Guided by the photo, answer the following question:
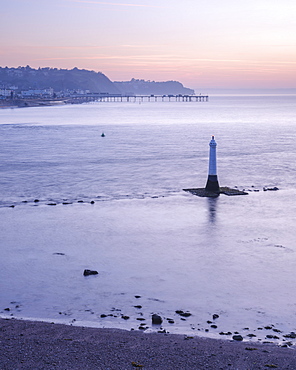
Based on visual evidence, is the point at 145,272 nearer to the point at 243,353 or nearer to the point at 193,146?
the point at 243,353

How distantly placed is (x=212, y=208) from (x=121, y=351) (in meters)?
10.2

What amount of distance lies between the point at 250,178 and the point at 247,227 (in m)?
11.1

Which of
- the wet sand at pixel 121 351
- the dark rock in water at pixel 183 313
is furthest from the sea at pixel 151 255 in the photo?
the wet sand at pixel 121 351

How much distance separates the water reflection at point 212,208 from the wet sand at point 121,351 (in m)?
7.75

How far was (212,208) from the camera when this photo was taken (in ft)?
53.5

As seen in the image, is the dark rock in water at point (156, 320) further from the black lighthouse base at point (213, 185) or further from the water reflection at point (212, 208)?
the black lighthouse base at point (213, 185)

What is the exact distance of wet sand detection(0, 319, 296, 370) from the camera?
6.07 metres

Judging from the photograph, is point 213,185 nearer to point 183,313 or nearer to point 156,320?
point 183,313

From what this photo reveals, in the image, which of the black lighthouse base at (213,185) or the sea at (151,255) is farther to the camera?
the black lighthouse base at (213,185)

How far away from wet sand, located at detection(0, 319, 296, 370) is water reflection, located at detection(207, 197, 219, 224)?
25.4ft

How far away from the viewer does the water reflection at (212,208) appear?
1487cm

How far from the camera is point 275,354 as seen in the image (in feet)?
21.4

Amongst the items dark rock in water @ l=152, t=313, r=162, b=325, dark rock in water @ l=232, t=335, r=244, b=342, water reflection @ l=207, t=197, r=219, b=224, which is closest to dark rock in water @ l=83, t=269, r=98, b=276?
dark rock in water @ l=152, t=313, r=162, b=325

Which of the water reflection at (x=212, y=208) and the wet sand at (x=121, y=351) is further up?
the wet sand at (x=121, y=351)
